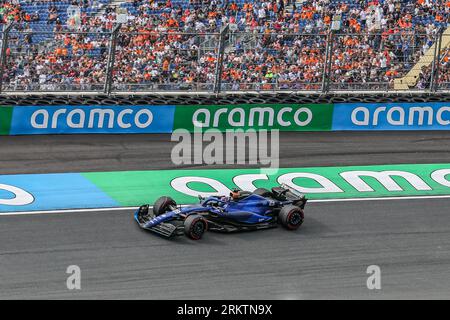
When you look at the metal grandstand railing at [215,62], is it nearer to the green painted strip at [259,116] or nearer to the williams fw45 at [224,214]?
the green painted strip at [259,116]

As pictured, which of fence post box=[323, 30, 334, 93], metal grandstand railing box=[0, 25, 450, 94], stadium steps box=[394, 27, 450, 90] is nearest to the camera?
metal grandstand railing box=[0, 25, 450, 94]

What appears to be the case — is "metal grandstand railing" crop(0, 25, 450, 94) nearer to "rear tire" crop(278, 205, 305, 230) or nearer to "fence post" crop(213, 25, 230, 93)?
"fence post" crop(213, 25, 230, 93)

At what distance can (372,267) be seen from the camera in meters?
12.2

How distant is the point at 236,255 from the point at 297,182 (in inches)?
153

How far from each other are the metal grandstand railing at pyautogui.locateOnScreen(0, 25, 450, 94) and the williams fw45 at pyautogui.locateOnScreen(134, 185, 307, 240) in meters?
5.11

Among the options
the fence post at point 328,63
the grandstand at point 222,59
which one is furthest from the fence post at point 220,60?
the fence post at point 328,63

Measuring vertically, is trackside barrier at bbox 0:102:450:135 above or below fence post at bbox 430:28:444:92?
below

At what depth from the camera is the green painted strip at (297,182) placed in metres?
15.2

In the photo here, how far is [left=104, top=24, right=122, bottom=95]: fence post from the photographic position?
1767cm

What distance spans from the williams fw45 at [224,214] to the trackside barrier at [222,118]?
474 centimetres

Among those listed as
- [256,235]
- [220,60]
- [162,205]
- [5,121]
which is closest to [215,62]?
[220,60]

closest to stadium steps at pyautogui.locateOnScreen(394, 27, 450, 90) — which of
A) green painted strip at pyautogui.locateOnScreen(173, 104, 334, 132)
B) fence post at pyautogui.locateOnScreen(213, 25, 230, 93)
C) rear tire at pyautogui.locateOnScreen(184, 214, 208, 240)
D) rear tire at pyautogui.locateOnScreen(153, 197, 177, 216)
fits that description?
green painted strip at pyautogui.locateOnScreen(173, 104, 334, 132)
